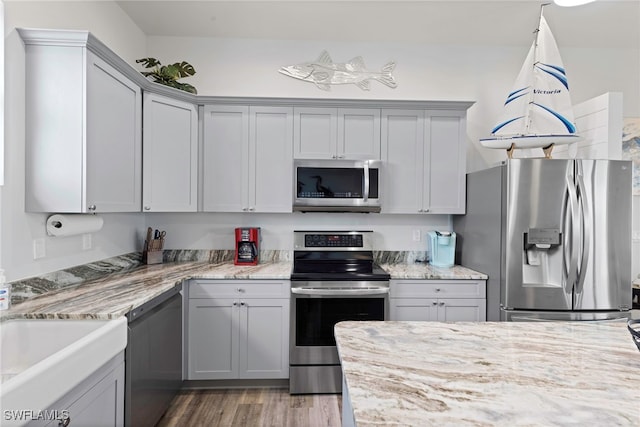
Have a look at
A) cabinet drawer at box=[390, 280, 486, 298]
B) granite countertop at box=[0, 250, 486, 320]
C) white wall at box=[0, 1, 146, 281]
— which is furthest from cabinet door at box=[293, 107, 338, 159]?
white wall at box=[0, 1, 146, 281]

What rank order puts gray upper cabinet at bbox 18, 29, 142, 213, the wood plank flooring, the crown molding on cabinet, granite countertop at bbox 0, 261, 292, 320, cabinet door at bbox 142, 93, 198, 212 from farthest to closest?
cabinet door at bbox 142, 93, 198, 212 → the wood plank flooring → the crown molding on cabinet → gray upper cabinet at bbox 18, 29, 142, 213 → granite countertop at bbox 0, 261, 292, 320

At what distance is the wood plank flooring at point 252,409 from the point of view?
7.58 feet

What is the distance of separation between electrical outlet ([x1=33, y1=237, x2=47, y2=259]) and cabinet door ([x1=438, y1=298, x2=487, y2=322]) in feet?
8.63

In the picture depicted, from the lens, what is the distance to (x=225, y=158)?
9.75 ft

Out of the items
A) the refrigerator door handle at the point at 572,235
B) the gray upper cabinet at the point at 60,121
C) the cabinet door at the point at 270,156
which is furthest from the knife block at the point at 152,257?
the refrigerator door handle at the point at 572,235

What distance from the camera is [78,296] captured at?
6.22 feet

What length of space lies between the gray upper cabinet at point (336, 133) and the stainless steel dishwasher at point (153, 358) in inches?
59.9

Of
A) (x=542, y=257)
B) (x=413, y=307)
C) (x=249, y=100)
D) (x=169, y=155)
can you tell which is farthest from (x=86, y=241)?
(x=542, y=257)

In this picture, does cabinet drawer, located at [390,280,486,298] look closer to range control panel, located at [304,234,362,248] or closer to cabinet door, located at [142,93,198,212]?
range control panel, located at [304,234,362,248]

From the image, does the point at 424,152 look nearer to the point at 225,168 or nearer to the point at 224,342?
the point at 225,168

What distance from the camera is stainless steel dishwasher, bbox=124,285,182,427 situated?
69.9 inches

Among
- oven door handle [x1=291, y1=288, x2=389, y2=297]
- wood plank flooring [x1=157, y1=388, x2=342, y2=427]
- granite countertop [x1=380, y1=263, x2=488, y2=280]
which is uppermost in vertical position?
granite countertop [x1=380, y1=263, x2=488, y2=280]

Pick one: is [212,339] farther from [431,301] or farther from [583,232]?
[583,232]

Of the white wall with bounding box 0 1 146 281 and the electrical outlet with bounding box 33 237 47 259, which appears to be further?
the electrical outlet with bounding box 33 237 47 259
